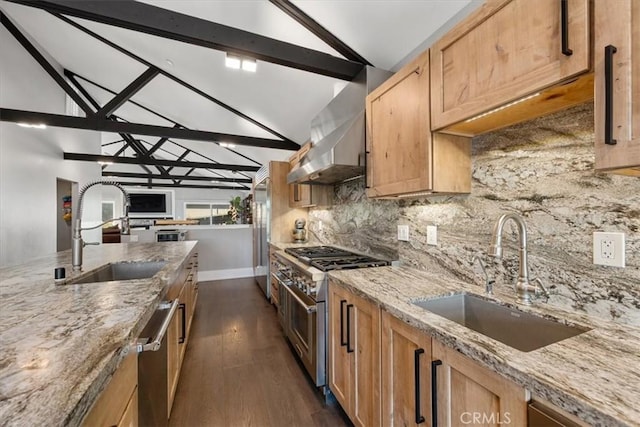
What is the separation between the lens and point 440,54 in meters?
1.29

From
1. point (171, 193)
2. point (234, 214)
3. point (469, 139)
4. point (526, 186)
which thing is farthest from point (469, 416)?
point (171, 193)

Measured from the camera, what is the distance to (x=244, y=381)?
2146mm

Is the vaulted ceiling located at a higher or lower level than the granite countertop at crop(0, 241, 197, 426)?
higher

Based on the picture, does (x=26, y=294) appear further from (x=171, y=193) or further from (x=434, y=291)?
(x=171, y=193)

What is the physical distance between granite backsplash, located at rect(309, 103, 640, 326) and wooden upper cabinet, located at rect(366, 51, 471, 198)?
0.13 meters

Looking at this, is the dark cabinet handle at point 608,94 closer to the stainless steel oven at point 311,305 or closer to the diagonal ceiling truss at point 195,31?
the stainless steel oven at point 311,305

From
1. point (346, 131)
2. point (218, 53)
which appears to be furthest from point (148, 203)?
point (346, 131)

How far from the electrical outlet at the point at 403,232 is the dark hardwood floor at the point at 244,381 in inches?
49.2

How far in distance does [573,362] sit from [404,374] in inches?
23.0

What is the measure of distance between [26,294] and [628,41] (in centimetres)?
240

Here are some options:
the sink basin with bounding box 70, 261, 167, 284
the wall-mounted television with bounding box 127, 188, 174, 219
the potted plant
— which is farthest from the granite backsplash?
the wall-mounted television with bounding box 127, 188, 174, 219

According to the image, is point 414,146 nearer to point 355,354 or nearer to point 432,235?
point 432,235

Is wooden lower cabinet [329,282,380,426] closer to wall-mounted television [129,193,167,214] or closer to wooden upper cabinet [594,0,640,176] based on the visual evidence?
wooden upper cabinet [594,0,640,176]

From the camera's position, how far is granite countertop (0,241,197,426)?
1.76 ft
